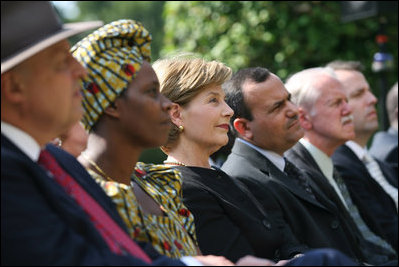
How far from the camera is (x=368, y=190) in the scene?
6.55 m

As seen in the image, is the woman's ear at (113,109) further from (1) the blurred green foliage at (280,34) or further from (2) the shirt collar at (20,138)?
(1) the blurred green foliage at (280,34)

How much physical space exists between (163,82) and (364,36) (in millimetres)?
6870

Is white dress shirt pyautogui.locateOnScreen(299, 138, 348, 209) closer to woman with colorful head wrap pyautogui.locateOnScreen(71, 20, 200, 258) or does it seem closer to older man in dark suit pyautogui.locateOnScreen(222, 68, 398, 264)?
older man in dark suit pyautogui.locateOnScreen(222, 68, 398, 264)

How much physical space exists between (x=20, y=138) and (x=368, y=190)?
15.0 feet

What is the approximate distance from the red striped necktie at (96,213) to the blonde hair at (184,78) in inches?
65.3

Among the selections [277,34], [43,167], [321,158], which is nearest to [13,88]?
[43,167]

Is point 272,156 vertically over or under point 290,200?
over

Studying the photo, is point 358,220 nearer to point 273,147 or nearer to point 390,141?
point 273,147

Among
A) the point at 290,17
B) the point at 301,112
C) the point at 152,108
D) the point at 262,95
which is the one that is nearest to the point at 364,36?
the point at 290,17

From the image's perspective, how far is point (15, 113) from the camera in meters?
2.43

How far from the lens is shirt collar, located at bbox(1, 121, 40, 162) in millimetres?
2414

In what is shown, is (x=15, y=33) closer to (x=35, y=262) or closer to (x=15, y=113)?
(x=15, y=113)

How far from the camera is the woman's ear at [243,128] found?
16.7ft

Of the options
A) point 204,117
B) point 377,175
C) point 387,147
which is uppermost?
point 204,117
